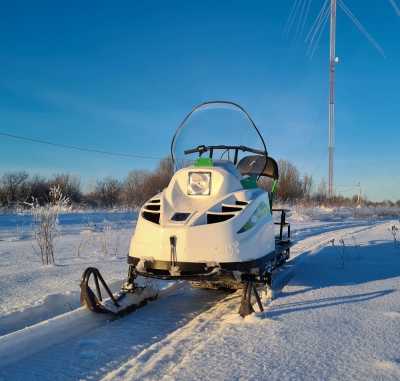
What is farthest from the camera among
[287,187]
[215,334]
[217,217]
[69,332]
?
[287,187]

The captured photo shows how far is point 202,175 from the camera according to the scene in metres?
4.28

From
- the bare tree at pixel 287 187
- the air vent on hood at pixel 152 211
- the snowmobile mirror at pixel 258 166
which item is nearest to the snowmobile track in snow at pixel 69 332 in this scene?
the air vent on hood at pixel 152 211

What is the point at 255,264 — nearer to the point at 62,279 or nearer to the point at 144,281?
the point at 144,281

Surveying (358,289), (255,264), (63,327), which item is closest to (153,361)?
(63,327)

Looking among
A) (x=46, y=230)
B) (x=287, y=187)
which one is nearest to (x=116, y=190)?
(x=287, y=187)

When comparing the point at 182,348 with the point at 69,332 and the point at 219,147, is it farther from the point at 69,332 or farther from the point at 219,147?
the point at 219,147

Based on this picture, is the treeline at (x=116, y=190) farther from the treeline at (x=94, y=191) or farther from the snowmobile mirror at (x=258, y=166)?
the snowmobile mirror at (x=258, y=166)

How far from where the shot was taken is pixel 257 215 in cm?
408

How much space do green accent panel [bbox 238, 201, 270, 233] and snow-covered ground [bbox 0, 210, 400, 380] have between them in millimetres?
784

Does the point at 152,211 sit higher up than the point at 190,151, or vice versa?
the point at 190,151

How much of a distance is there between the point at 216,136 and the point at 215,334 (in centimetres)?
304

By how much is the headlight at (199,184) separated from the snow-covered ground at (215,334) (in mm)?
1227

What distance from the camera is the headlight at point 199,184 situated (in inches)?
166

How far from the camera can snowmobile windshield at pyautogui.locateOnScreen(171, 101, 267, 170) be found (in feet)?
17.6
